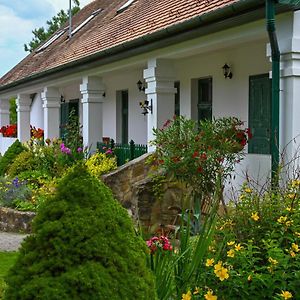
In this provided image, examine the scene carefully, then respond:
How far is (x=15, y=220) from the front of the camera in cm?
1073

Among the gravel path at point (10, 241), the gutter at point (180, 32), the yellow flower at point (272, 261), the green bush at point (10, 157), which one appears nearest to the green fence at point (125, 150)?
the gutter at point (180, 32)

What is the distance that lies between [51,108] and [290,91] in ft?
36.2

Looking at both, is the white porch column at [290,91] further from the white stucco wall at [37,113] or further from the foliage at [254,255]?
the white stucco wall at [37,113]

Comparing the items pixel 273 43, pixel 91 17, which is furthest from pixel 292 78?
pixel 91 17

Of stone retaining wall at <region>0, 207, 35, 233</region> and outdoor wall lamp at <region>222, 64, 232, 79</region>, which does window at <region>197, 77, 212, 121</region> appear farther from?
stone retaining wall at <region>0, 207, 35, 233</region>

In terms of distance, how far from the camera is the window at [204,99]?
1261 cm

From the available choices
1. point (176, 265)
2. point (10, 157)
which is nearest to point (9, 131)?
point (10, 157)

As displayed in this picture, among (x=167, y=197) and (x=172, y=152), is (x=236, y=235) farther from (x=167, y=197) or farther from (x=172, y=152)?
(x=167, y=197)

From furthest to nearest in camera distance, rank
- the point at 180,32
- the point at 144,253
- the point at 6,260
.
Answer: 1. the point at 180,32
2. the point at 6,260
3. the point at 144,253

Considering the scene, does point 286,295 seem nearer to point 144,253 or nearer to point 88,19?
point 144,253

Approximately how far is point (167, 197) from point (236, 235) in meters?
5.07

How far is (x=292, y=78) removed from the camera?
7496mm

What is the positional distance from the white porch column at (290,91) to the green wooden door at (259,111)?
2.79 m

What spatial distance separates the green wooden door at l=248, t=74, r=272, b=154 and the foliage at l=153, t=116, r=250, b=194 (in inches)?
76.5
